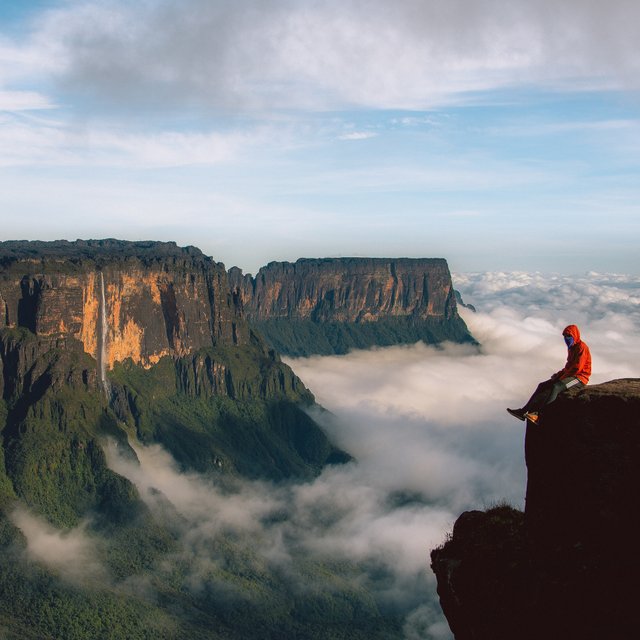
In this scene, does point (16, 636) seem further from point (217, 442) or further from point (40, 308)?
point (217, 442)

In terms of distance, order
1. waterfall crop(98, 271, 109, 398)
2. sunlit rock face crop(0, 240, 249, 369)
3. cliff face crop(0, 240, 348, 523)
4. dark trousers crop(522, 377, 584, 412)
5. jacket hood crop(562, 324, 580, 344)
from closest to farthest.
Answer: dark trousers crop(522, 377, 584, 412) < jacket hood crop(562, 324, 580, 344) < cliff face crop(0, 240, 348, 523) < sunlit rock face crop(0, 240, 249, 369) < waterfall crop(98, 271, 109, 398)

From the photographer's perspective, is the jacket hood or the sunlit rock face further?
the sunlit rock face

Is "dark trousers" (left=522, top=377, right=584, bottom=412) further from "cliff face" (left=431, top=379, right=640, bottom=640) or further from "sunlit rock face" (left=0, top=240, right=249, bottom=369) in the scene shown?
"sunlit rock face" (left=0, top=240, right=249, bottom=369)

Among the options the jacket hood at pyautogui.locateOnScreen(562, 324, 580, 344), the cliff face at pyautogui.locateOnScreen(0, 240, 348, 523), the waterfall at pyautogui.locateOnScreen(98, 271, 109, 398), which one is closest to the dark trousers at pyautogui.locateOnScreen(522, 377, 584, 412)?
the jacket hood at pyautogui.locateOnScreen(562, 324, 580, 344)

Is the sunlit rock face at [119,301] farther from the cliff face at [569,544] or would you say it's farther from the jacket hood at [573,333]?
the cliff face at [569,544]

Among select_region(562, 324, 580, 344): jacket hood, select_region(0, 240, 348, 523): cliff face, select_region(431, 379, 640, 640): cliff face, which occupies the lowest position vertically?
select_region(0, 240, 348, 523): cliff face
